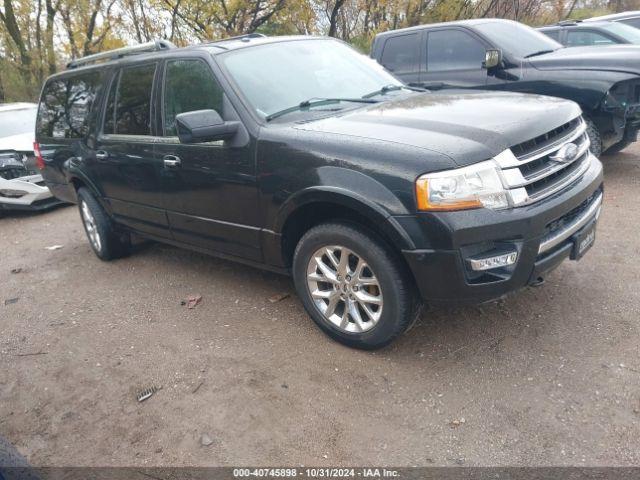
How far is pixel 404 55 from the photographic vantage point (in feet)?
24.1

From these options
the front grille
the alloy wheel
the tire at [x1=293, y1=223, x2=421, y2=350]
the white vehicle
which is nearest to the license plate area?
the front grille

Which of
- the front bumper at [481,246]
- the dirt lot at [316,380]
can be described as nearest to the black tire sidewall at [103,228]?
the dirt lot at [316,380]

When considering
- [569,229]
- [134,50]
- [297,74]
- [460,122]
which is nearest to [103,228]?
[134,50]

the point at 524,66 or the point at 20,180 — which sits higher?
the point at 524,66

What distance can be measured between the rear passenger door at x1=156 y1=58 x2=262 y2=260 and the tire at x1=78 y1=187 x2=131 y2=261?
1314 mm

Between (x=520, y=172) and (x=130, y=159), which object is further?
(x=130, y=159)

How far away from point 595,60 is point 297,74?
384cm

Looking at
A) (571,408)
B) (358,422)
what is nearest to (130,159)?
(358,422)

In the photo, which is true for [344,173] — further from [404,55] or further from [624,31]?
[624,31]

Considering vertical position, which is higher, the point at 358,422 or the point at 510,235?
the point at 510,235

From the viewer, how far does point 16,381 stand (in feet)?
10.9

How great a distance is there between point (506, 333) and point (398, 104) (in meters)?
1.62

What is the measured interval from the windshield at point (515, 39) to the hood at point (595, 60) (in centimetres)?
29

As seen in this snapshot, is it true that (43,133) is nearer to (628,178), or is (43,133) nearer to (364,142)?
(364,142)
